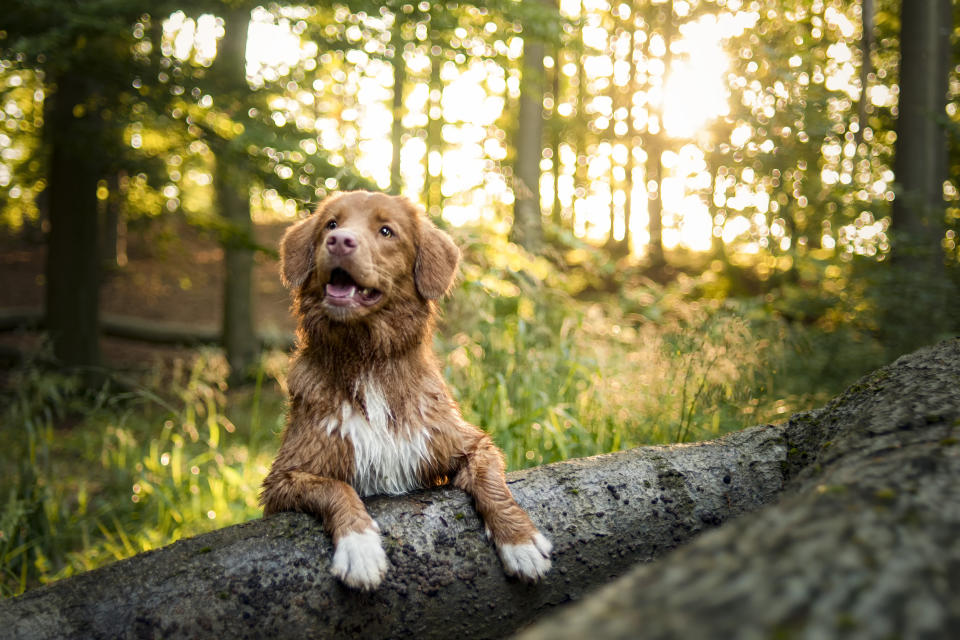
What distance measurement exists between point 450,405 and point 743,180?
28.7 feet

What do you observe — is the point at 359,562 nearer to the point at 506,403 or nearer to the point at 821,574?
the point at 821,574

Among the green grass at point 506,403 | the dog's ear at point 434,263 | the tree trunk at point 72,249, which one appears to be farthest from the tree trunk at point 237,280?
the dog's ear at point 434,263

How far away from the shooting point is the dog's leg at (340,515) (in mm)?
2021

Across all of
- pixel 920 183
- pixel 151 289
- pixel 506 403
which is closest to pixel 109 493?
pixel 506 403

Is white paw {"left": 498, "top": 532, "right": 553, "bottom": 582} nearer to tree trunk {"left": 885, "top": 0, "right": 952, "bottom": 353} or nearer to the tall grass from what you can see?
the tall grass

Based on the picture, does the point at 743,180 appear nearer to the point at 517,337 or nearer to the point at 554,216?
the point at 517,337

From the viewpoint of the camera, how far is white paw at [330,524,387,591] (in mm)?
2016

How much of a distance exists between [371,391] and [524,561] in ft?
3.04

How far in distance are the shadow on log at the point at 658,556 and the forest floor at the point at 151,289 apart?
1311 centimetres

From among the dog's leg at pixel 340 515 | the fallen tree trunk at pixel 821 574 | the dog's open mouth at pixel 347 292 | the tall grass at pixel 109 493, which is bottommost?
the tall grass at pixel 109 493

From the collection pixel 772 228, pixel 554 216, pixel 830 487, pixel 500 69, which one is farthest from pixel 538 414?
pixel 554 216

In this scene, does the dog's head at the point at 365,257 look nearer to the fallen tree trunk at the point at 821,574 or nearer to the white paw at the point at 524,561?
the white paw at the point at 524,561

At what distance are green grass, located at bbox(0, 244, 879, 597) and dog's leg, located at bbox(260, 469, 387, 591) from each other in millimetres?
1749

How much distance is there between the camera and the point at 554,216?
23328mm
